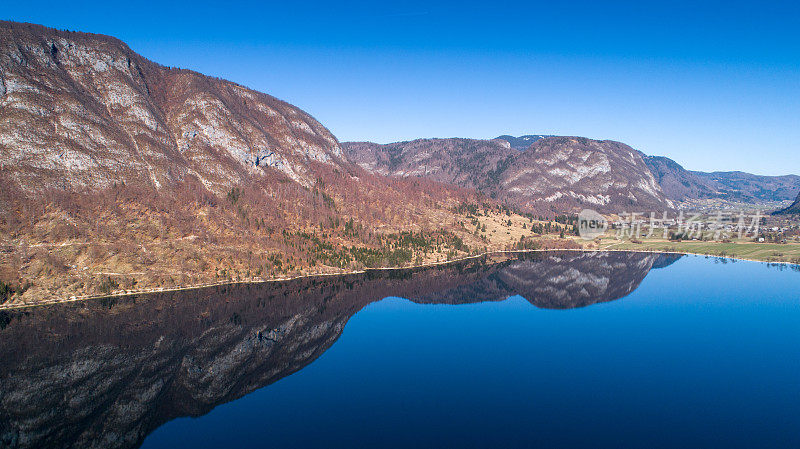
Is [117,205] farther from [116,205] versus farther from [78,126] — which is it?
[78,126]

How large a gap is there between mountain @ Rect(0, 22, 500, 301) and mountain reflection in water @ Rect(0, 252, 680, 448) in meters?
14.2

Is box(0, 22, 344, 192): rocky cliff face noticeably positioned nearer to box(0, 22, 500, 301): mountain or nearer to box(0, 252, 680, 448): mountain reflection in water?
box(0, 22, 500, 301): mountain

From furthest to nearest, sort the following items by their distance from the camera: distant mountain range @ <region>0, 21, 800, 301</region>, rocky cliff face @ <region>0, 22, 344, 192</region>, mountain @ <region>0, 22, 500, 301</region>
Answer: rocky cliff face @ <region>0, 22, 344, 192</region> → distant mountain range @ <region>0, 21, 800, 301</region> → mountain @ <region>0, 22, 500, 301</region>

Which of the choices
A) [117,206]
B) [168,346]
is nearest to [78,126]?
[117,206]

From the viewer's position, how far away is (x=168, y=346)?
7712 centimetres

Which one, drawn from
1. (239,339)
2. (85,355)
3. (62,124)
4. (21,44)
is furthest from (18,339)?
(21,44)

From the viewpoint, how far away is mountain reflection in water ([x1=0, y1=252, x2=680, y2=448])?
177 ft

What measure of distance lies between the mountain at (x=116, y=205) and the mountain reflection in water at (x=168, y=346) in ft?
46.7

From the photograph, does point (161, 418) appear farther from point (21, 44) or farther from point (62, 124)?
point (21, 44)

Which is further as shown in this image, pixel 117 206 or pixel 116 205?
pixel 116 205

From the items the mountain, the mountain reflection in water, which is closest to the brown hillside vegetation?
the mountain

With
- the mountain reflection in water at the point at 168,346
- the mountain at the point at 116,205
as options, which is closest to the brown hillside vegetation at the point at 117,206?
the mountain at the point at 116,205

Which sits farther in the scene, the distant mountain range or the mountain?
the distant mountain range

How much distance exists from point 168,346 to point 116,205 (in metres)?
83.9
